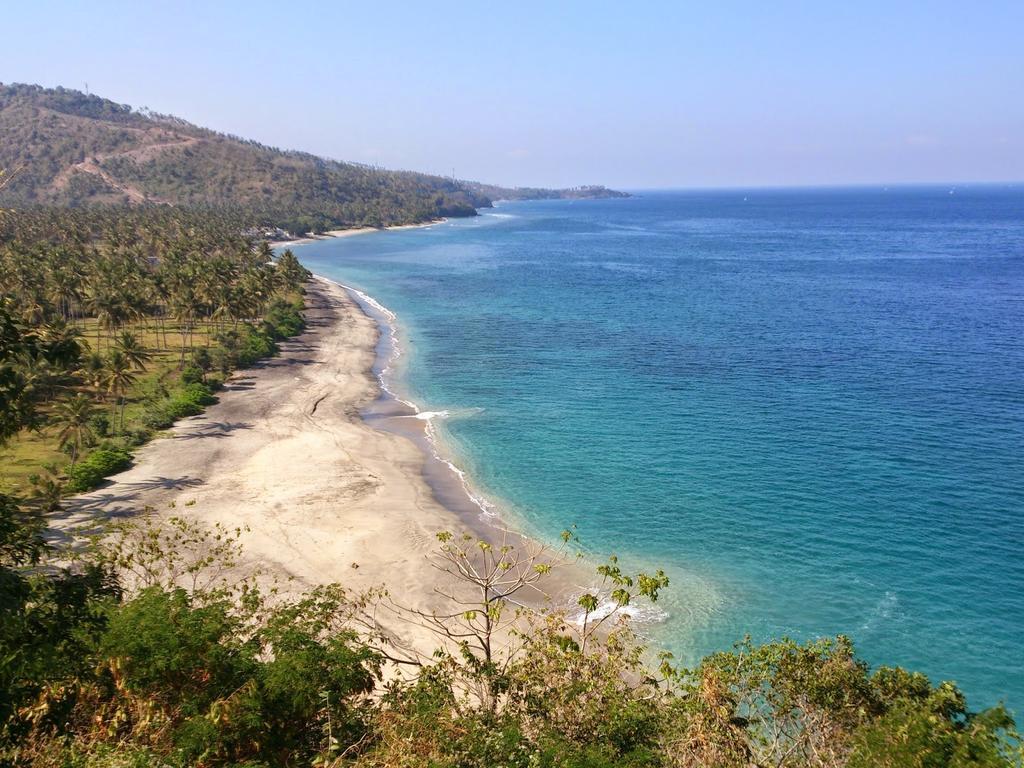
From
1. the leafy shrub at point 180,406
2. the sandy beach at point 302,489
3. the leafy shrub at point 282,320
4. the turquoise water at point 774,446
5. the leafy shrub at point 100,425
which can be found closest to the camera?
the turquoise water at point 774,446

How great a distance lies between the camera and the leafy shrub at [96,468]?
46.2 meters

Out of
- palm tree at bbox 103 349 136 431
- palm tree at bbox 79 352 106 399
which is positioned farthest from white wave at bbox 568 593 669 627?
palm tree at bbox 79 352 106 399

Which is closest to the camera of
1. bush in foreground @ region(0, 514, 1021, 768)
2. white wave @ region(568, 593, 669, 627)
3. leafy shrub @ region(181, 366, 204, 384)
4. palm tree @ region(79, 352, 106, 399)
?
bush in foreground @ region(0, 514, 1021, 768)

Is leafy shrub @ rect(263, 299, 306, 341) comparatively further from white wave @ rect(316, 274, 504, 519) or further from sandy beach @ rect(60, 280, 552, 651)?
sandy beach @ rect(60, 280, 552, 651)

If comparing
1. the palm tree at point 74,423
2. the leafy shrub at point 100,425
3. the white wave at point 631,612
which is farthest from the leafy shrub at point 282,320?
the white wave at point 631,612

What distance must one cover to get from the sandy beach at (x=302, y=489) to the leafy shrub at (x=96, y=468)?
2.77ft

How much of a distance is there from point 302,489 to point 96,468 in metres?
14.0

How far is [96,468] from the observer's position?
157 feet

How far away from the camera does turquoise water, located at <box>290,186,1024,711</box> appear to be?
115ft

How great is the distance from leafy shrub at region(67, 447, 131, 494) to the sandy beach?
33.2 inches

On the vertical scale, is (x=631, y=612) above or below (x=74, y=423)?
below

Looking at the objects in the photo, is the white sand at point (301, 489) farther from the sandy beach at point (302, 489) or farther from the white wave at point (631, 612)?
the white wave at point (631, 612)

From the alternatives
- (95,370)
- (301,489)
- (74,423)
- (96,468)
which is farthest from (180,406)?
(301,489)

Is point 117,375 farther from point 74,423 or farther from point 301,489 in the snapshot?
point 301,489
